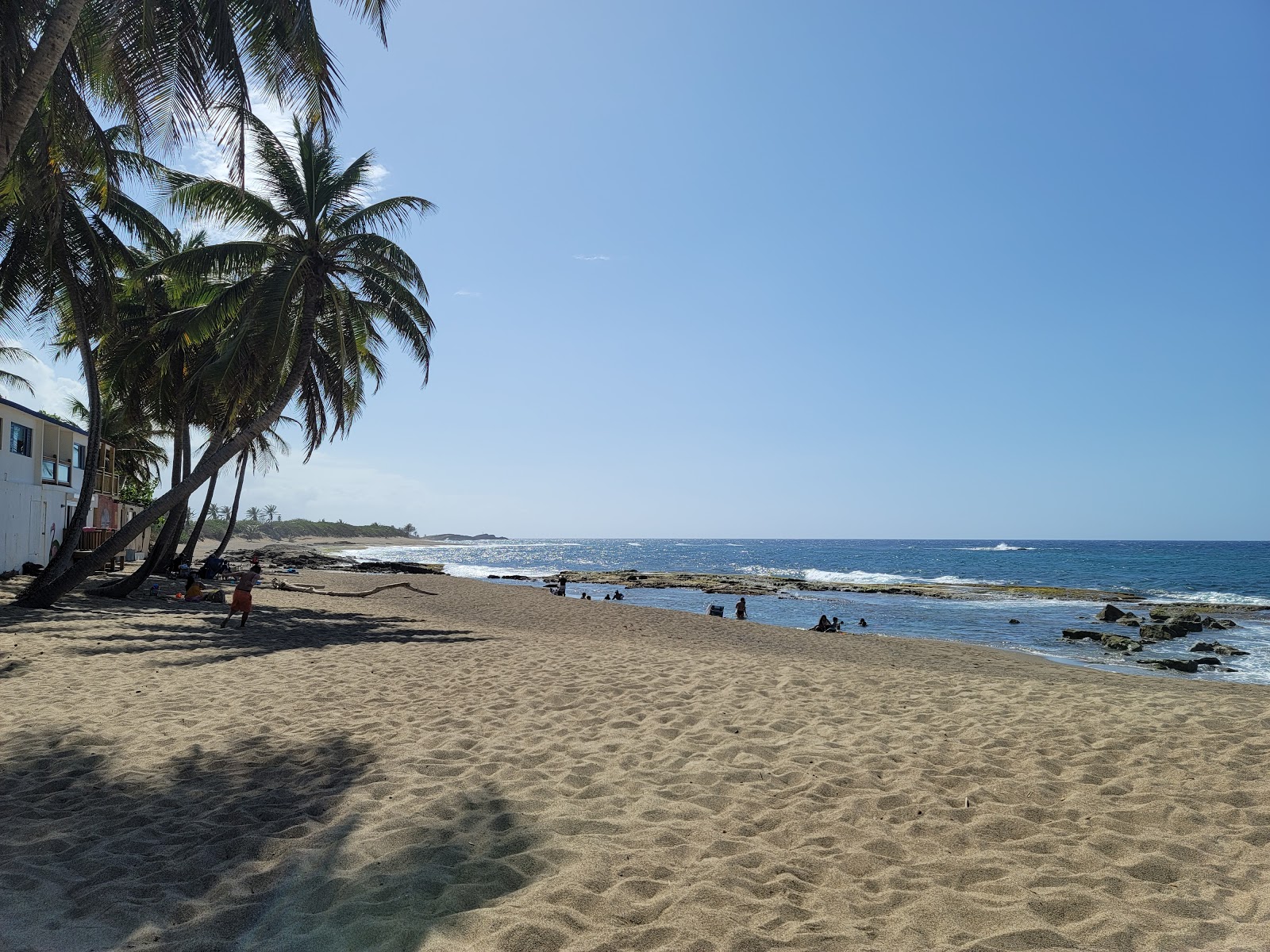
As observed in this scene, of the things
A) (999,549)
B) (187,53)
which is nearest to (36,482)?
(187,53)

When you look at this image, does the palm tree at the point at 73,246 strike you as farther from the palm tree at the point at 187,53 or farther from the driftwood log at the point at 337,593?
the driftwood log at the point at 337,593

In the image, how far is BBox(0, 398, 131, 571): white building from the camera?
66.9ft

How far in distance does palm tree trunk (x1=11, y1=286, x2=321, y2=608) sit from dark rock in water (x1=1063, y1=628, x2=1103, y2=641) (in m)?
21.2

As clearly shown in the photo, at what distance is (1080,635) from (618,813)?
2087cm

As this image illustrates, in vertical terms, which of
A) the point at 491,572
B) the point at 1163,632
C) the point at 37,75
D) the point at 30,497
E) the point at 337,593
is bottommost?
the point at 491,572

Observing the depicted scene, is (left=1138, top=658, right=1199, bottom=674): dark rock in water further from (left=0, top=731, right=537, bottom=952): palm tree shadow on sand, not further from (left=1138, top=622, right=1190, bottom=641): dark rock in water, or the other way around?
(left=0, top=731, right=537, bottom=952): palm tree shadow on sand

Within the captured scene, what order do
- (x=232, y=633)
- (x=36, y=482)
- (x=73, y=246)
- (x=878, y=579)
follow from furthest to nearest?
(x=878, y=579)
(x=36, y=482)
(x=73, y=246)
(x=232, y=633)

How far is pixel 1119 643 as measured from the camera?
62.2ft

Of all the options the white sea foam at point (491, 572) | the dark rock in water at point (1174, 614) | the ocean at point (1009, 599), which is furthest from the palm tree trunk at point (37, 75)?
the white sea foam at point (491, 572)

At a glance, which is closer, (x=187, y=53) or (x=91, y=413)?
(x=187, y=53)

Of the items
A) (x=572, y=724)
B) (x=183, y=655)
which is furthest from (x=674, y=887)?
(x=183, y=655)

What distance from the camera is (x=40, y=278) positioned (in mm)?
15281

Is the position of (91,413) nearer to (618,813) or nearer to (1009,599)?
(618,813)

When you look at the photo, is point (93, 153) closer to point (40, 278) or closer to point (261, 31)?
point (261, 31)
